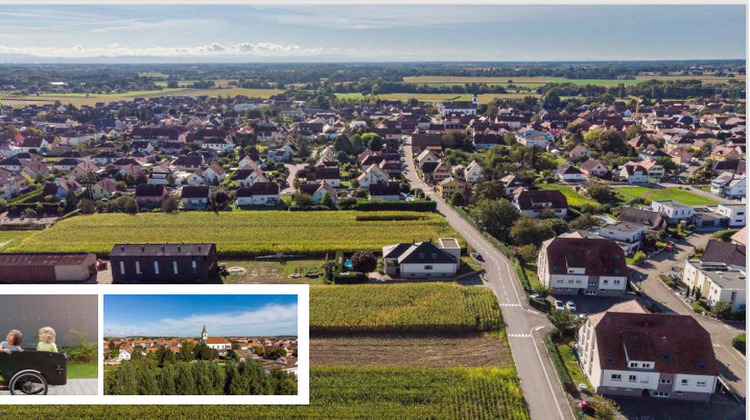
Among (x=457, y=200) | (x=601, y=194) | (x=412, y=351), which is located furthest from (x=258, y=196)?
(x=601, y=194)

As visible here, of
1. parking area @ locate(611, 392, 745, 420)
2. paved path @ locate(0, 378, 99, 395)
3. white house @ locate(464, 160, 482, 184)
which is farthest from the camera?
white house @ locate(464, 160, 482, 184)

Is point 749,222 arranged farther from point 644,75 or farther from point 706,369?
point 644,75

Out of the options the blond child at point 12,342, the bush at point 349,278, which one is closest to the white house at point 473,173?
the bush at point 349,278

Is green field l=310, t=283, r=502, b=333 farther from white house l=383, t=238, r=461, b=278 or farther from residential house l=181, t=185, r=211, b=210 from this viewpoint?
residential house l=181, t=185, r=211, b=210

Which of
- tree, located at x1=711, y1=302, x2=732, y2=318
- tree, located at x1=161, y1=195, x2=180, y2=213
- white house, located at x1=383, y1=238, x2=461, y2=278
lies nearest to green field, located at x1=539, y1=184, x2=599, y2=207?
tree, located at x1=711, y1=302, x2=732, y2=318

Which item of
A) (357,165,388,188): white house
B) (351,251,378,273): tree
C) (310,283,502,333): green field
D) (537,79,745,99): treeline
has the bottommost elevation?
(310,283,502,333): green field

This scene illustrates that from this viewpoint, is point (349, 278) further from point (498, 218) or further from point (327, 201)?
point (327, 201)

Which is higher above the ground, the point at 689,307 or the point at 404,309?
the point at 689,307
